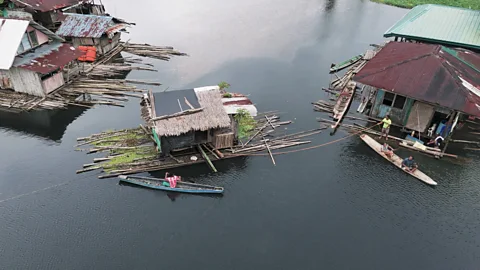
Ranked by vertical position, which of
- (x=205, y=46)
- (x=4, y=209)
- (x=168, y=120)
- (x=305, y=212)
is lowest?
(x=4, y=209)

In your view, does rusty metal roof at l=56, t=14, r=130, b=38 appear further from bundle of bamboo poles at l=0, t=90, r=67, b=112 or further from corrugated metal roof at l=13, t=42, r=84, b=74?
bundle of bamboo poles at l=0, t=90, r=67, b=112

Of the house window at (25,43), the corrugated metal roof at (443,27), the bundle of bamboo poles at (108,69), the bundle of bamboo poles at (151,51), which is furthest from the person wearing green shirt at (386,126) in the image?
the house window at (25,43)

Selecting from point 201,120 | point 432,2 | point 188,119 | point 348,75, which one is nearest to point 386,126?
point 348,75

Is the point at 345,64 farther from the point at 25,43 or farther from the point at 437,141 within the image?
the point at 25,43

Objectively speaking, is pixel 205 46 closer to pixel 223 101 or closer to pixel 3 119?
pixel 223 101

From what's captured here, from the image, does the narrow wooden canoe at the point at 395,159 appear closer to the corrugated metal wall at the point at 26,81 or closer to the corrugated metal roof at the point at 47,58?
the corrugated metal roof at the point at 47,58

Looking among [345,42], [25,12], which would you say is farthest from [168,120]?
[25,12]

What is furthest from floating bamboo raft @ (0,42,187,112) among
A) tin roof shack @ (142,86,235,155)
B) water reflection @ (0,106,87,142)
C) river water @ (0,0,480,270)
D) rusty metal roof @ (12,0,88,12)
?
rusty metal roof @ (12,0,88,12)
